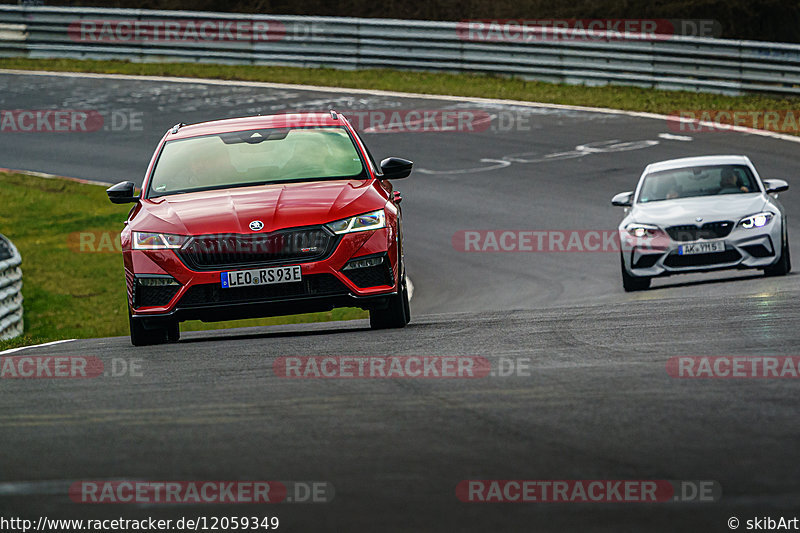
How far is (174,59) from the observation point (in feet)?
111

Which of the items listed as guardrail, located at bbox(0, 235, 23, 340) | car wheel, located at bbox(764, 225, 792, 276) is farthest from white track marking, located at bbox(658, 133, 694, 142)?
guardrail, located at bbox(0, 235, 23, 340)

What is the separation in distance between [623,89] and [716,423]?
23.5 metres

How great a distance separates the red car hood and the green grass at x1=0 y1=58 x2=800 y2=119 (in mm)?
17746

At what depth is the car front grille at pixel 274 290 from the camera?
29.6ft

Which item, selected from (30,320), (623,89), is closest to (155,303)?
(30,320)

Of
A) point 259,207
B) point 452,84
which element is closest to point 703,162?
point 259,207

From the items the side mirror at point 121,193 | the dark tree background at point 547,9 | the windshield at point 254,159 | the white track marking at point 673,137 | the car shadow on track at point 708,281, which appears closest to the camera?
the side mirror at point 121,193

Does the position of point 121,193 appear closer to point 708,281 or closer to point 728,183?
point 708,281

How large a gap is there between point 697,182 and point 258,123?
6.20 m

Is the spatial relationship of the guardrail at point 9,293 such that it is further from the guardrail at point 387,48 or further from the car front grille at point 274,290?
the guardrail at point 387,48

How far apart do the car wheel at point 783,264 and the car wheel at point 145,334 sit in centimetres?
709

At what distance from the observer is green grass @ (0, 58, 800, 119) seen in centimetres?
2655

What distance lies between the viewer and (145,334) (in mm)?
9773

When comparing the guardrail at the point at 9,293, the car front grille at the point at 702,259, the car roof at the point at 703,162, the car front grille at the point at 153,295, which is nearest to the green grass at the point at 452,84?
the car roof at the point at 703,162
